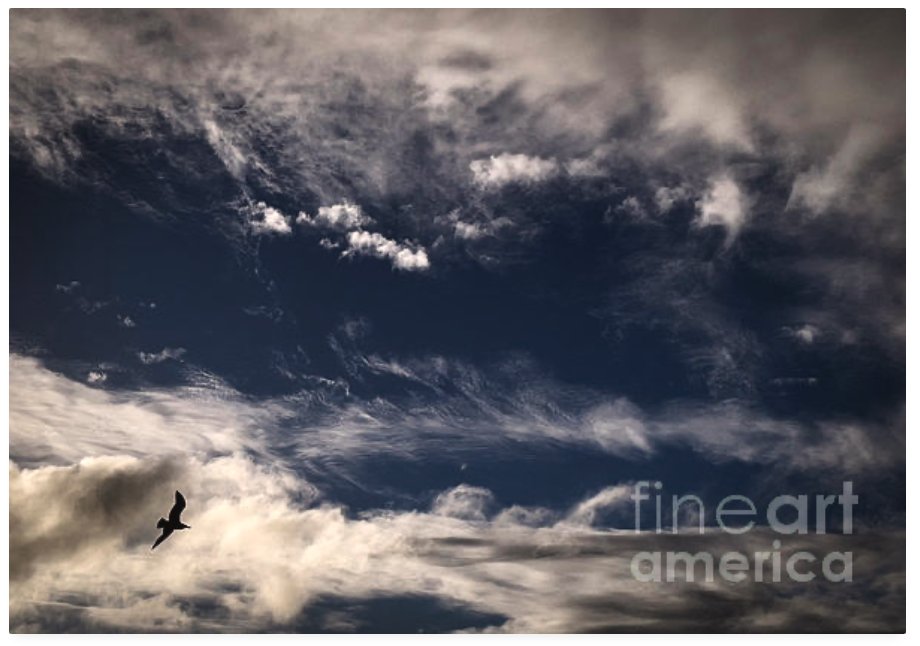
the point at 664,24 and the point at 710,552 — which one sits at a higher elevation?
Result: the point at 664,24

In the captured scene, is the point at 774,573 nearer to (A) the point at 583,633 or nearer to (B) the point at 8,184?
(A) the point at 583,633

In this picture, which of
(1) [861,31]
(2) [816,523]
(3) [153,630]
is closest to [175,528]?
(3) [153,630]

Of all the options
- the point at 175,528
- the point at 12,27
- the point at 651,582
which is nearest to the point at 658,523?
the point at 651,582

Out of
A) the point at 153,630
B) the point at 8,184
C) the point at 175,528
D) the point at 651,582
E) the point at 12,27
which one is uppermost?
the point at 12,27

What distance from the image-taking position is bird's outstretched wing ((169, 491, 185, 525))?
28.1m

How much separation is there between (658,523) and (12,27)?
120 ft

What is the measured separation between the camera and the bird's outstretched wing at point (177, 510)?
92.2 feet

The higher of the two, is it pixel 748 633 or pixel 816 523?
pixel 816 523

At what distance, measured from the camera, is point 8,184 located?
29.1m

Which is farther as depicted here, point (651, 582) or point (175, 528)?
point (651, 582)

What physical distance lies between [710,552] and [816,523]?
16.6ft

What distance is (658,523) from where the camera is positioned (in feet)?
97.6

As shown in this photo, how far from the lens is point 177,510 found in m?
28.2

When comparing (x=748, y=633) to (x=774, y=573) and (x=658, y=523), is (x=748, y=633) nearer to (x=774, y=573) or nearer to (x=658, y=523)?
(x=774, y=573)
